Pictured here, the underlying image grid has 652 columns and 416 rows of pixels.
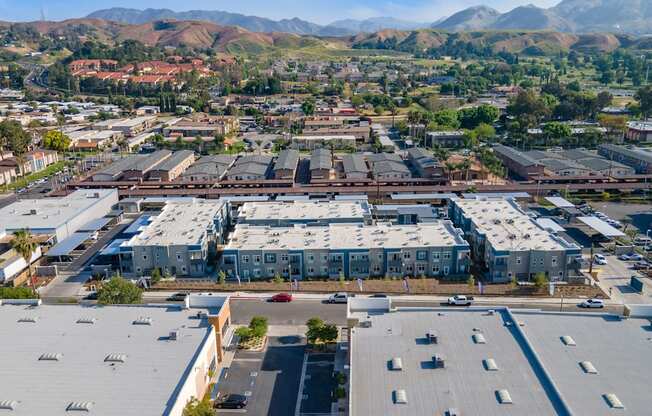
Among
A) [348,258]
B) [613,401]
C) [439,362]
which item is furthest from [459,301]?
[613,401]

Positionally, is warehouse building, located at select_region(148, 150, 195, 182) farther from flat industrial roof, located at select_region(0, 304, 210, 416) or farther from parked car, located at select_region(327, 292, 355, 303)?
flat industrial roof, located at select_region(0, 304, 210, 416)

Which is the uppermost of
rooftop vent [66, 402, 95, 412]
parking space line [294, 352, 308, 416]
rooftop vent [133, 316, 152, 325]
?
rooftop vent [133, 316, 152, 325]

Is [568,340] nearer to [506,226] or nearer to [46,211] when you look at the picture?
[506,226]

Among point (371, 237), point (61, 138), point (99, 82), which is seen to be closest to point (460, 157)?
point (371, 237)

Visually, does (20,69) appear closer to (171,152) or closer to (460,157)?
(171,152)

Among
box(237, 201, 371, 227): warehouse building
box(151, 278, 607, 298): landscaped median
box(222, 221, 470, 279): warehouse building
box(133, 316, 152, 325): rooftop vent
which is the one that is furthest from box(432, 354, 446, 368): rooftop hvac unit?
box(237, 201, 371, 227): warehouse building

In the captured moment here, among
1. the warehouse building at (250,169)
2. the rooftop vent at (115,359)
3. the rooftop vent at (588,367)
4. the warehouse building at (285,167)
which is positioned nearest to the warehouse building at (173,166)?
the warehouse building at (250,169)
